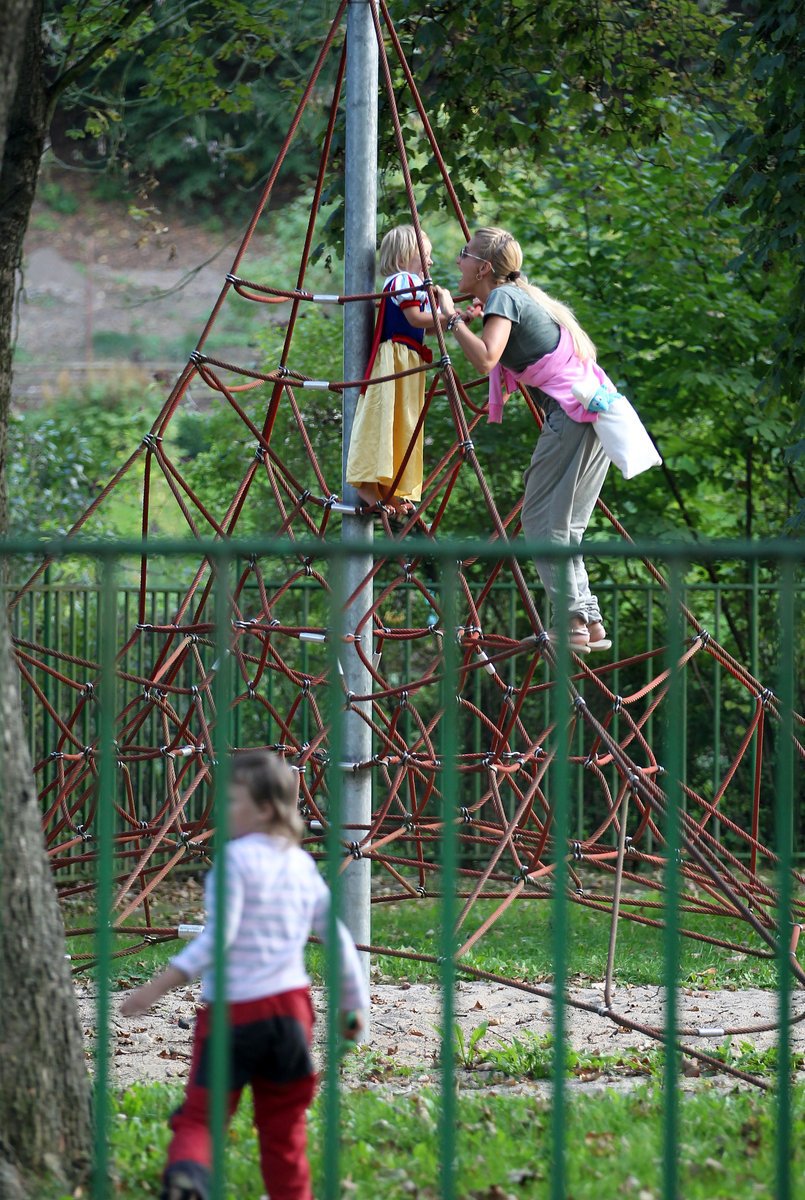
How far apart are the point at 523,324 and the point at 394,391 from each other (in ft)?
1.79

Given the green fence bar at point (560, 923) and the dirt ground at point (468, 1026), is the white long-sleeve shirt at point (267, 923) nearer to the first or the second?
the green fence bar at point (560, 923)

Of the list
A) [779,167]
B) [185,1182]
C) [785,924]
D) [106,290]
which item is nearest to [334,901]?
[185,1182]

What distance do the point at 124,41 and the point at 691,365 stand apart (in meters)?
3.78

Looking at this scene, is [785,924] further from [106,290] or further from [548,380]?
[106,290]

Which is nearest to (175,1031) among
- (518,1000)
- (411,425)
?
(518,1000)

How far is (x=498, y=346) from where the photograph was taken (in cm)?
477

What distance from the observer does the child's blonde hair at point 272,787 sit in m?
2.73

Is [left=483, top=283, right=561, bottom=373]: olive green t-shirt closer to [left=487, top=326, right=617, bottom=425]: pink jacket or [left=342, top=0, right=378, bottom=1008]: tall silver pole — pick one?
[left=487, top=326, right=617, bottom=425]: pink jacket

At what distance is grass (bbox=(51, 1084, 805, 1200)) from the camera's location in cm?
310

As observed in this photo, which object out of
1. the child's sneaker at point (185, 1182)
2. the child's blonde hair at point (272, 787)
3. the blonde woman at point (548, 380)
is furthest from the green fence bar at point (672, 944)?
the blonde woman at point (548, 380)

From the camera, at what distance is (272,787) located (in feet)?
8.95

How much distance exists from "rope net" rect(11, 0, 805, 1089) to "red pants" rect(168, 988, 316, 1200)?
1.58 meters

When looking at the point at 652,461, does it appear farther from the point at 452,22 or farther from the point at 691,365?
the point at 691,365

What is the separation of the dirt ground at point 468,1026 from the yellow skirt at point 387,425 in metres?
1.91
